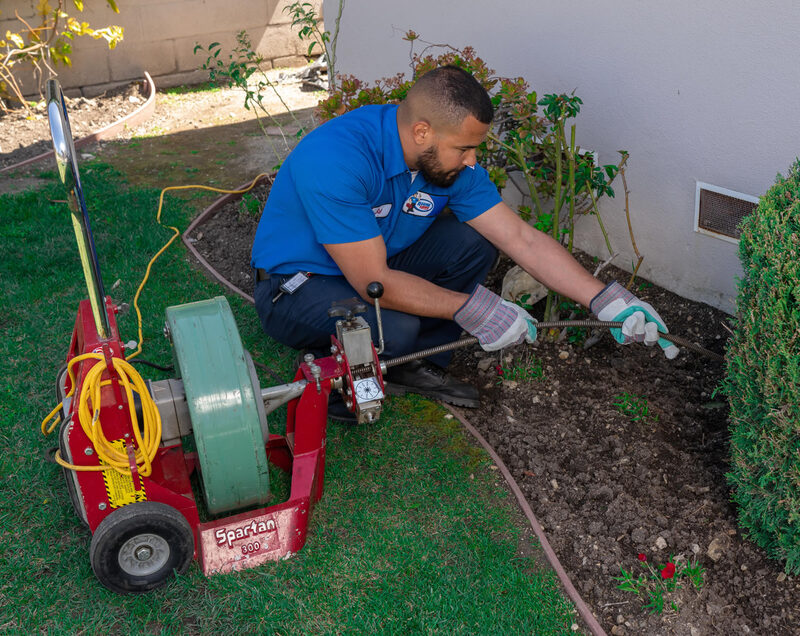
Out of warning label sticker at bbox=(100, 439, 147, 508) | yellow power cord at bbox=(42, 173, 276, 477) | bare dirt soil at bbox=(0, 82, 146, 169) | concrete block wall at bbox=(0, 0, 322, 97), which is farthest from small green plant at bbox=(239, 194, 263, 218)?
concrete block wall at bbox=(0, 0, 322, 97)

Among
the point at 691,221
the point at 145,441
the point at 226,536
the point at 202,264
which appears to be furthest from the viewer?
the point at 202,264

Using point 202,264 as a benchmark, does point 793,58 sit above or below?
above

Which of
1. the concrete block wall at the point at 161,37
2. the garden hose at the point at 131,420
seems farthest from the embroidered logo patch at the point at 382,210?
the concrete block wall at the point at 161,37

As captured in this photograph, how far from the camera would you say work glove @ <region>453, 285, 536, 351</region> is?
2.97 m

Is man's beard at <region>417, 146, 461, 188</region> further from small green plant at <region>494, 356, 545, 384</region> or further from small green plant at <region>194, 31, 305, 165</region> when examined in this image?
small green plant at <region>194, 31, 305, 165</region>

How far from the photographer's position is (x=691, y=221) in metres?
3.86

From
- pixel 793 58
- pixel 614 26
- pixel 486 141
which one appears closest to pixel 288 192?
pixel 486 141

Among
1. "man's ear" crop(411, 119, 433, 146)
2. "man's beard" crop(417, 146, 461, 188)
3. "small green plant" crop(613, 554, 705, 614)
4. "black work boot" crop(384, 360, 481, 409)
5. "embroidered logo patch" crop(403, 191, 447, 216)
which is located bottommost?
"small green plant" crop(613, 554, 705, 614)

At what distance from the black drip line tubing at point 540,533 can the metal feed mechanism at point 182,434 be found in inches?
26.9

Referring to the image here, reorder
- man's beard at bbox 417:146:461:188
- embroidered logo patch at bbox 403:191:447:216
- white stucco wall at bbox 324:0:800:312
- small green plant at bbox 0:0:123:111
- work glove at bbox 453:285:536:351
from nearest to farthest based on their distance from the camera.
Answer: work glove at bbox 453:285:536:351, man's beard at bbox 417:146:461:188, white stucco wall at bbox 324:0:800:312, embroidered logo patch at bbox 403:191:447:216, small green plant at bbox 0:0:123:111

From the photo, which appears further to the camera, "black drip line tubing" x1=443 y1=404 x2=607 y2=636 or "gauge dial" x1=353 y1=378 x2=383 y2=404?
"gauge dial" x1=353 y1=378 x2=383 y2=404

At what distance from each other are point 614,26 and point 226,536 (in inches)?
121

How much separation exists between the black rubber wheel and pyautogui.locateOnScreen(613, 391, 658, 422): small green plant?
6.12 ft

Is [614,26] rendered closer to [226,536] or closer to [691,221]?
[691,221]
